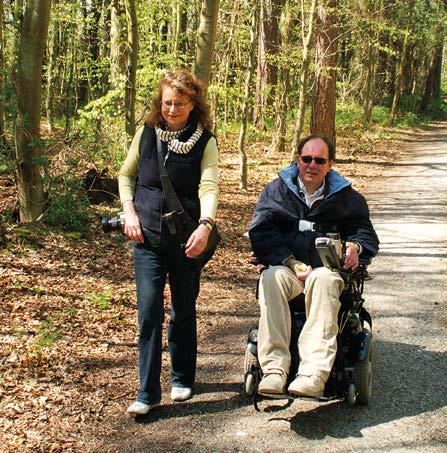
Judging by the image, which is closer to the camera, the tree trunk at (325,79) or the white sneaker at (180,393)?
the white sneaker at (180,393)

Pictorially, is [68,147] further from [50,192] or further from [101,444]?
[101,444]

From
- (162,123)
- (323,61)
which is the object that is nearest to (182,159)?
(162,123)

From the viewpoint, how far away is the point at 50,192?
24.7 ft

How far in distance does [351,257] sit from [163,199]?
48.7 inches

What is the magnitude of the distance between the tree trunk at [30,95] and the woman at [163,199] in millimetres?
3551

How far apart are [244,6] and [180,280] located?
31.4 feet

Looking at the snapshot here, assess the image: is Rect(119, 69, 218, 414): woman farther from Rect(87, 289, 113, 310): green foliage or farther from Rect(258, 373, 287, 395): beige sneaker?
Rect(87, 289, 113, 310): green foliage

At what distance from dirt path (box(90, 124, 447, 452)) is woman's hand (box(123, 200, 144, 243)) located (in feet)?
3.65

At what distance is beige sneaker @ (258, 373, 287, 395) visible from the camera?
145 inches

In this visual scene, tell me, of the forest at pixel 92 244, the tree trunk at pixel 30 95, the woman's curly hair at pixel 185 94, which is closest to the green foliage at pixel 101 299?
the forest at pixel 92 244

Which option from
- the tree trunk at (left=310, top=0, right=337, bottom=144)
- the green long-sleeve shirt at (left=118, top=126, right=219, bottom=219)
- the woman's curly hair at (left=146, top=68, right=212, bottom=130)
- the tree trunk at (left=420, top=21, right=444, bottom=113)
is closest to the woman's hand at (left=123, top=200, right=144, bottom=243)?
the green long-sleeve shirt at (left=118, top=126, right=219, bottom=219)

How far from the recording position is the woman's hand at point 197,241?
3.75 meters

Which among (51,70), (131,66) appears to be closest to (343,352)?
(131,66)

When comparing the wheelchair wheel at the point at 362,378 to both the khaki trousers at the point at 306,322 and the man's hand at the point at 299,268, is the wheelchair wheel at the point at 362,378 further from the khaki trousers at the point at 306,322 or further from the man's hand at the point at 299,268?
the man's hand at the point at 299,268
